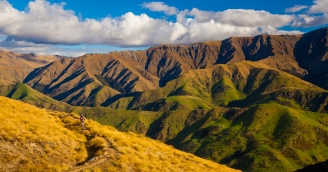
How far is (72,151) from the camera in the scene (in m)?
34.1

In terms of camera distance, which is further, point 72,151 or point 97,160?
point 72,151

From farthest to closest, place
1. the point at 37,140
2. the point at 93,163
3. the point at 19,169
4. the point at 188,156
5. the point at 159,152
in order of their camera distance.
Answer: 1. the point at 188,156
2. the point at 159,152
3. the point at 37,140
4. the point at 93,163
5. the point at 19,169

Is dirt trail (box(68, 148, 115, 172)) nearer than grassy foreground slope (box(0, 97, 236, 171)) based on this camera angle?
Yes

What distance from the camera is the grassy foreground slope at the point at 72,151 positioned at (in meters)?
30.0

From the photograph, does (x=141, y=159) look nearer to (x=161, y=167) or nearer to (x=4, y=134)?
(x=161, y=167)

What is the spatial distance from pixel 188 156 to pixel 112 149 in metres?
14.5

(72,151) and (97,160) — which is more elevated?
(72,151)

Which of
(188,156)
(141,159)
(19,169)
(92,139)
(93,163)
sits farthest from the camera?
(188,156)

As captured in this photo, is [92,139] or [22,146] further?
[92,139]

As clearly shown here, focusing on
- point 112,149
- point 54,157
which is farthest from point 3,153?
point 112,149

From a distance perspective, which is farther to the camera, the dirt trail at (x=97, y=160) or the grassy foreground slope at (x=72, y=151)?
the grassy foreground slope at (x=72, y=151)

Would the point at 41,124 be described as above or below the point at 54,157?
above

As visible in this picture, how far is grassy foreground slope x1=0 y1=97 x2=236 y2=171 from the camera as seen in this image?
1179 inches

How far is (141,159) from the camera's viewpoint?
3553 centimetres
